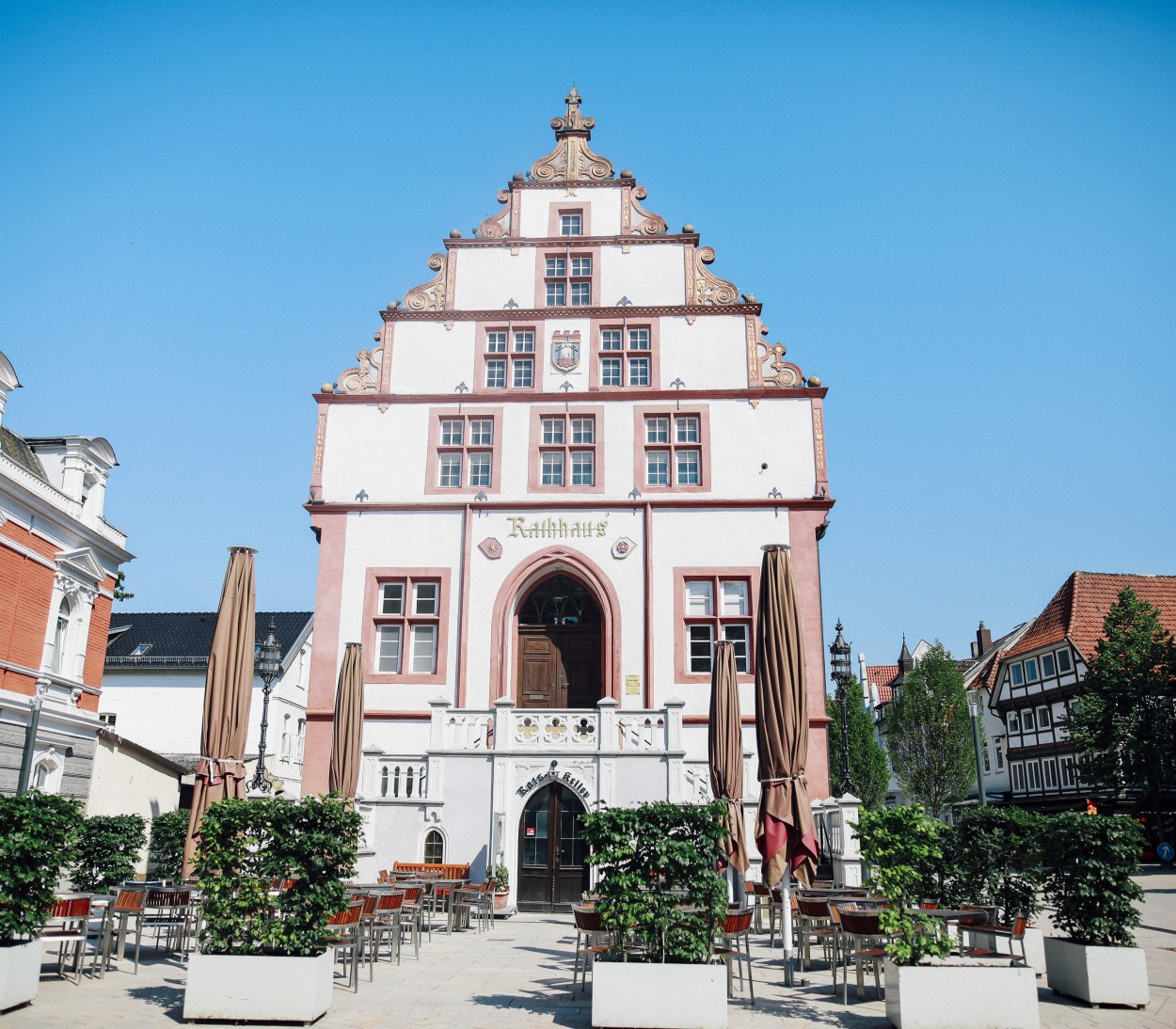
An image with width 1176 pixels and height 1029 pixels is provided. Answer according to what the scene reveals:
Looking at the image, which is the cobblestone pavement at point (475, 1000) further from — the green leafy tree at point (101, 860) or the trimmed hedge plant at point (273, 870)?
the green leafy tree at point (101, 860)

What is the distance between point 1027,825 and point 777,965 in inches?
138

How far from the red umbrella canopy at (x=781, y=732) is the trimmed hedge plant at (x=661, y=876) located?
8.33ft

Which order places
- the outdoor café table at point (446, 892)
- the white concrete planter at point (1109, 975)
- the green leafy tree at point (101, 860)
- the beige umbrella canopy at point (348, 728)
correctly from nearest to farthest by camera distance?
the white concrete planter at point (1109, 975), the outdoor café table at point (446, 892), the green leafy tree at point (101, 860), the beige umbrella canopy at point (348, 728)

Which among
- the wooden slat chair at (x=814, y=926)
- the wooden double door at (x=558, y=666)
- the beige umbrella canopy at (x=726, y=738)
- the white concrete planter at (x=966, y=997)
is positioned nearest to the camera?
the white concrete planter at (x=966, y=997)

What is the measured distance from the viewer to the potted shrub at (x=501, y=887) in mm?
17469

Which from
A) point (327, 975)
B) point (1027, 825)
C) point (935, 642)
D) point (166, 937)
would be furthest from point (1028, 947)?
point (935, 642)

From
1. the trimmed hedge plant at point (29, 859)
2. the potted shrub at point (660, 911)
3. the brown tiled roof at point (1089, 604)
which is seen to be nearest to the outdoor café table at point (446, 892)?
the trimmed hedge plant at point (29, 859)

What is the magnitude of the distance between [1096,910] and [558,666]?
14.0 m

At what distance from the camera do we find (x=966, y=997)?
8.13 metres

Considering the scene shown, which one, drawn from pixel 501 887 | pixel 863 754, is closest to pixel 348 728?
pixel 501 887

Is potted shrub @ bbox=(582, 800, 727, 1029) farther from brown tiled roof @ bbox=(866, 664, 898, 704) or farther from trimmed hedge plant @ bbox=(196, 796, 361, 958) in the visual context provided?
brown tiled roof @ bbox=(866, 664, 898, 704)

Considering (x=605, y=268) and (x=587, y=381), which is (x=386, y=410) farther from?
(x=605, y=268)

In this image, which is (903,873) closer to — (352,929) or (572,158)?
(352,929)

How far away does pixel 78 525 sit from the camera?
2202cm
